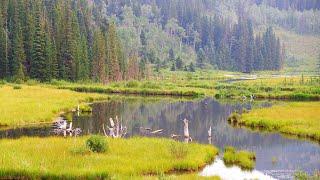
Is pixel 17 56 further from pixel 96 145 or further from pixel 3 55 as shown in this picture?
pixel 96 145

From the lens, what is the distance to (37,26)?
125 metres

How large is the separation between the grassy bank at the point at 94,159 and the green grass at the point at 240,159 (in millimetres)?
1279

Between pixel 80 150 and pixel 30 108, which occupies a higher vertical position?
pixel 30 108

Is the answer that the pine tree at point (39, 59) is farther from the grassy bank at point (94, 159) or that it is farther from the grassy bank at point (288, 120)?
the grassy bank at point (94, 159)

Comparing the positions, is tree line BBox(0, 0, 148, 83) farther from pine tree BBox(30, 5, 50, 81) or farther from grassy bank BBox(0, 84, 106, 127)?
grassy bank BBox(0, 84, 106, 127)

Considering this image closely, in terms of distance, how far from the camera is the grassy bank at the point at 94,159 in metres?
27.9

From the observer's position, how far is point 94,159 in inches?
1223

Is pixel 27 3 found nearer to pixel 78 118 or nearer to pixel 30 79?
pixel 30 79

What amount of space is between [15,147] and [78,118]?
24606 mm

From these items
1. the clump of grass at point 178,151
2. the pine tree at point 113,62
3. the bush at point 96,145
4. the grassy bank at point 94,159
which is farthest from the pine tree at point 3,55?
the clump of grass at point 178,151

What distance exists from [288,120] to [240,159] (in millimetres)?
22230

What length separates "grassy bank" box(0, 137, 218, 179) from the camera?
2794cm

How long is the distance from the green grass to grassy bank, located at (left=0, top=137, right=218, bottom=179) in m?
1.28

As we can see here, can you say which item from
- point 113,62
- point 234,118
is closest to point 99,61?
point 113,62
